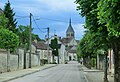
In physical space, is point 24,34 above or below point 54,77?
above

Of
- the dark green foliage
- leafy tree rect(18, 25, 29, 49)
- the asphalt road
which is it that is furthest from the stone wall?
the dark green foliage

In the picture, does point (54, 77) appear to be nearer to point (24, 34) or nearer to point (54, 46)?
point (24, 34)

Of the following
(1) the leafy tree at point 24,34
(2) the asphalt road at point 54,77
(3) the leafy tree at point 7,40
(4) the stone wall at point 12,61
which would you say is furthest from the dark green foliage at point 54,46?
(2) the asphalt road at point 54,77

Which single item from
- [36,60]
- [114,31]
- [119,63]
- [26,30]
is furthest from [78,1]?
[26,30]

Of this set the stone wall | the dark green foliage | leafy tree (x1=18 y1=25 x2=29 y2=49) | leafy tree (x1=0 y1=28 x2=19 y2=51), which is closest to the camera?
the stone wall

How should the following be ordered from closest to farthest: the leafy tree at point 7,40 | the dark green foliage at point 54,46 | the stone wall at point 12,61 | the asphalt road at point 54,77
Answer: the asphalt road at point 54,77, the stone wall at point 12,61, the leafy tree at point 7,40, the dark green foliage at point 54,46

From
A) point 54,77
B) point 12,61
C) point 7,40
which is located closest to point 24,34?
point 7,40

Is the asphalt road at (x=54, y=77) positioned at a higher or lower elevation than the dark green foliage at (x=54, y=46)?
lower

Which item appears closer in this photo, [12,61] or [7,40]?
[12,61]

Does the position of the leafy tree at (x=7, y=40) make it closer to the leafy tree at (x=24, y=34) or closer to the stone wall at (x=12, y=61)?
the stone wall at (x=12, y=61)

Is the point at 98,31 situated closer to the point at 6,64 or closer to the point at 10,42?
the point at 6,64

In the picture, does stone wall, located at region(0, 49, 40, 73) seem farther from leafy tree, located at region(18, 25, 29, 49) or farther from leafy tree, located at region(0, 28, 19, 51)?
leafy tree, located at region(18, 25, 29, 49)

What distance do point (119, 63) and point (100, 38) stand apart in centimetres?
174

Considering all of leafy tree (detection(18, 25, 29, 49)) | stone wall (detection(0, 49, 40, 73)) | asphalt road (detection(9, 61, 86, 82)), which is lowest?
asphalt road (detection(9, 61, 86, 82))
